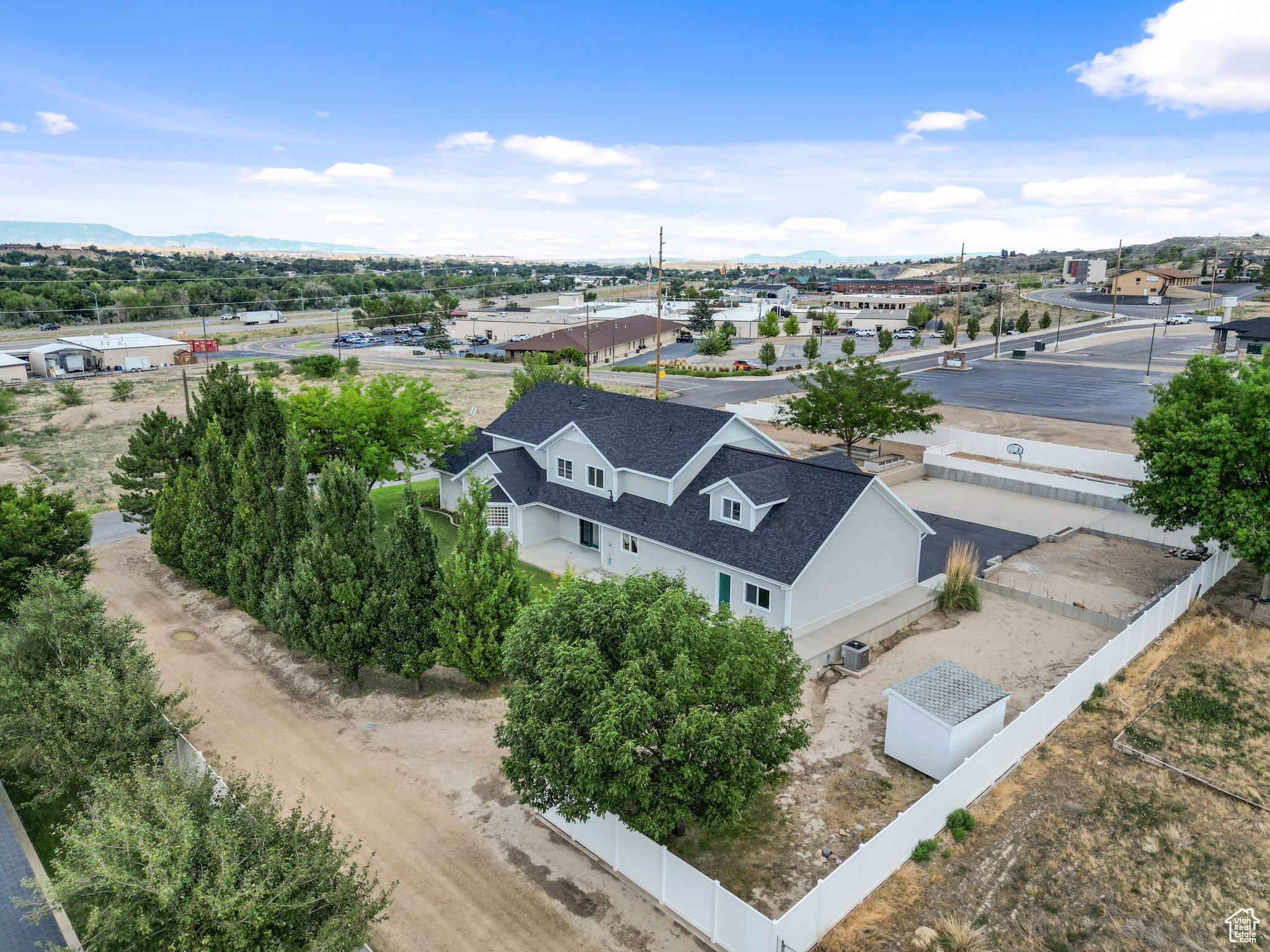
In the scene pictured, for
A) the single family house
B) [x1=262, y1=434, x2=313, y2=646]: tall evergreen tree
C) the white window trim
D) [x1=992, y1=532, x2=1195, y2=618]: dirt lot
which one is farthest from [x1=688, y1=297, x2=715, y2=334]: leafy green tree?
[x1=262, y1=434, x2=313, y2=646]: tall evergreen tree

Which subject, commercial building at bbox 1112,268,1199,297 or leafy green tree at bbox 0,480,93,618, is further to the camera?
commercial building at bbox 1112,268,1199,297

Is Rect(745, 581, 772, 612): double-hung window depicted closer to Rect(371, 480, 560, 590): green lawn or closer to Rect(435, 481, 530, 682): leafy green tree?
Rect(371, 480, 560, 590): green lawn

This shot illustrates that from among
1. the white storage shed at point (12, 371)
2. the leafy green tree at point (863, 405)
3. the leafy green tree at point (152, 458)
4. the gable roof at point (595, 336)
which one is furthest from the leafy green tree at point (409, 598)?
the white storage shed at point (12, 371)

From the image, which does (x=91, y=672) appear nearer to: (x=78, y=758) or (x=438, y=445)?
(x=78, y=758)

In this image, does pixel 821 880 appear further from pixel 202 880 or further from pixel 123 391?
pixel 123 391

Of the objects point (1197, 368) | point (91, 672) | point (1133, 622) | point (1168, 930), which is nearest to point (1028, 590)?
point (1133, 622)
